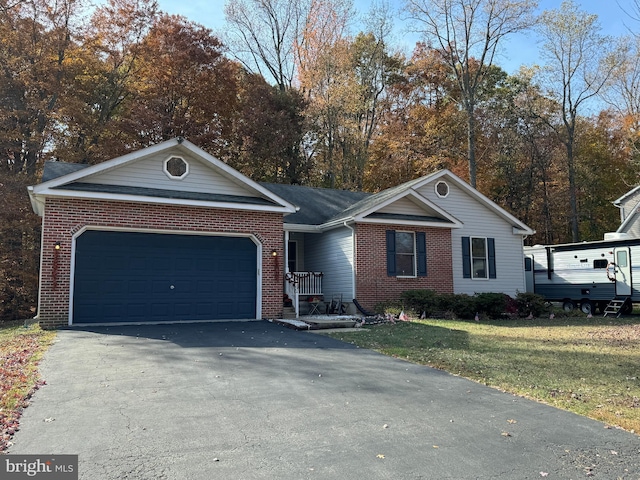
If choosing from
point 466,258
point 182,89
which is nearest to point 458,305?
point 466,258

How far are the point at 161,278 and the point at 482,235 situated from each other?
1226 centimetres

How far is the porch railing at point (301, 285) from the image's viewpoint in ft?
48.7

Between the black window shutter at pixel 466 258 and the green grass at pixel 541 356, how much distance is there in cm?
421

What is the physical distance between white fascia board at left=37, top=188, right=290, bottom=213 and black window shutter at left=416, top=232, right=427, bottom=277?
5.22m

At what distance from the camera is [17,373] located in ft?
21.8

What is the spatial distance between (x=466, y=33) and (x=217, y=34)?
14866 millimetres

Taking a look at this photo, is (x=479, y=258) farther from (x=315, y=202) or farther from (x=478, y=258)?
(x=315, y=202)

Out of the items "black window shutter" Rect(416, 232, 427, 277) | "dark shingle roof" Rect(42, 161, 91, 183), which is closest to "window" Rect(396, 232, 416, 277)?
"black window shutter" Rect(416, 232, 427, 277)

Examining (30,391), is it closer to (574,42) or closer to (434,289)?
(434,289)

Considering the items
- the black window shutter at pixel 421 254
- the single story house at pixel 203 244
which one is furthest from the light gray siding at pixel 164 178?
the black window shutter at pixel 421 254

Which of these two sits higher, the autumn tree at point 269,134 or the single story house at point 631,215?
the autumn tree at point 269,134

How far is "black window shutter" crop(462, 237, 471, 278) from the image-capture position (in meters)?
18.1

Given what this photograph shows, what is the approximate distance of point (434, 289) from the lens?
16.7 m

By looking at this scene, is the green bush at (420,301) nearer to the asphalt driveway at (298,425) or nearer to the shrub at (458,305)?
the shrub at (458,305)
